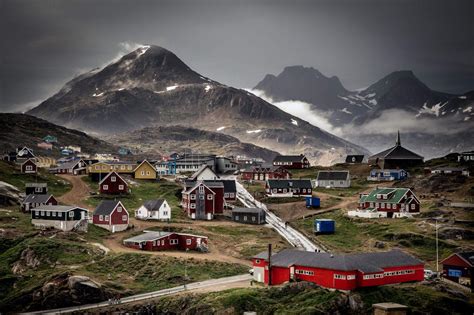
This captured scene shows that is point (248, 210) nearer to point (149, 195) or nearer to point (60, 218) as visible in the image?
point (149, 195)

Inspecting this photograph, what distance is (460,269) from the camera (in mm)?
77625

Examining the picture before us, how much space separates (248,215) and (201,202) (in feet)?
28.7

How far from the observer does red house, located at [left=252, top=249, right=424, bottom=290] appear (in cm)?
7012

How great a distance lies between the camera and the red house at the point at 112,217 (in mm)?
95419

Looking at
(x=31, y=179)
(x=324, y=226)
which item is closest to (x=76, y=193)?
(x=31, y=179)

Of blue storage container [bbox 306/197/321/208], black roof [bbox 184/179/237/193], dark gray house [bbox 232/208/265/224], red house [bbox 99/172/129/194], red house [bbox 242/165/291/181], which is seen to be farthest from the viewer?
red house [bbox 242/165/291/181]

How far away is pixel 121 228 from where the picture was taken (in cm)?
9644

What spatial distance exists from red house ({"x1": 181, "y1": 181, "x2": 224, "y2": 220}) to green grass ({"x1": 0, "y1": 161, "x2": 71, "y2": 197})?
23522 mm

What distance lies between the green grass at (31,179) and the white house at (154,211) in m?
17.3

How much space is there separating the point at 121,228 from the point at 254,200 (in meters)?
39.4

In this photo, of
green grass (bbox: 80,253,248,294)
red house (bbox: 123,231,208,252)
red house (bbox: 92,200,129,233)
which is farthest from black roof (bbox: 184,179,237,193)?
green grass (bbox: 80,253,248,294)

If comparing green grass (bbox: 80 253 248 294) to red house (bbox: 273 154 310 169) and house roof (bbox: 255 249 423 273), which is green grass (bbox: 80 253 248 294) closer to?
house roof (bbox: 255 249 423 273)

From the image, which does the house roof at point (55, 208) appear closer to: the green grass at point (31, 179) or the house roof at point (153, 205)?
the house roof at point (153, 205)

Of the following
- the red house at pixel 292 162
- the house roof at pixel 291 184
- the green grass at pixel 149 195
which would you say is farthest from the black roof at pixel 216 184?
the red house at pixel 292 162
